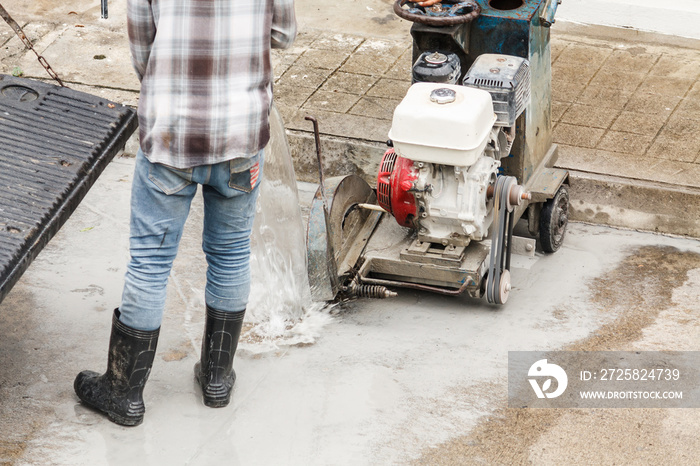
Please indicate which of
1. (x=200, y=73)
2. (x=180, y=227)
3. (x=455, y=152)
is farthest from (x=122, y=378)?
(x=455, y=152)

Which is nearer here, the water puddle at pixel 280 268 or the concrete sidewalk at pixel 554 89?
the water puddle at pixel 280 268

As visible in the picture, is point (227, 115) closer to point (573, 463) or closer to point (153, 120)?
point (153, 120)

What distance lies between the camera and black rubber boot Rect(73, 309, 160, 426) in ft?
10.8

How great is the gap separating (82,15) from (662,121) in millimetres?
3756

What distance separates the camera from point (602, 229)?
4934 millimetres

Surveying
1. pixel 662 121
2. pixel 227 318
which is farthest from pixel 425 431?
pixel 662 121

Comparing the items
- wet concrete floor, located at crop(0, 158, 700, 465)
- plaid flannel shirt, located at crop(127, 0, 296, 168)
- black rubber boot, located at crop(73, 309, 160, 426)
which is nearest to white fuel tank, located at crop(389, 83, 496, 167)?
wet concrete floor, located at crop(0, 158, 700, 465)

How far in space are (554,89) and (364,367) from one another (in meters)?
2.55

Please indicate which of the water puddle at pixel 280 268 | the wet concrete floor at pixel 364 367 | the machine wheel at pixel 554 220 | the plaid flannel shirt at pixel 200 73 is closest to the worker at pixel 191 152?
the plaid flannel shirt at pixel 200 73

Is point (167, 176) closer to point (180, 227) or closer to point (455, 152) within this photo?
point (180, 227)

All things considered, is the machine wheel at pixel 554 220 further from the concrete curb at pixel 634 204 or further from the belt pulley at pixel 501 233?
the belt pulley at pixel 501 233

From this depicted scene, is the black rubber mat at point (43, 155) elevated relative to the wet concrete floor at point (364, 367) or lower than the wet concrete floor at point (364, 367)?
elevated

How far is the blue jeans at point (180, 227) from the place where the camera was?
313 cm

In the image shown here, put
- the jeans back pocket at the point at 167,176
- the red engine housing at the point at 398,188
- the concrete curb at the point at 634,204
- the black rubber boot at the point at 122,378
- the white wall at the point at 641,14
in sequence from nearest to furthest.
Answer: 1. the jeans back pocket at the point at 167,176
2. the black rubber boot at the point at 122,378
3. the red engine housing at the point at 398,188
4. the concrete curb at the point at 634,204
5. the white wall at the point at 641,14
